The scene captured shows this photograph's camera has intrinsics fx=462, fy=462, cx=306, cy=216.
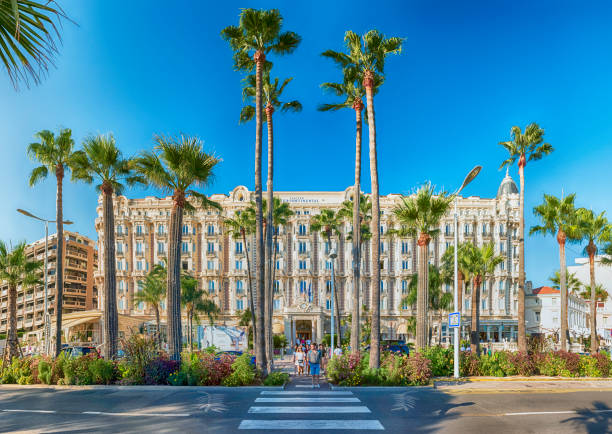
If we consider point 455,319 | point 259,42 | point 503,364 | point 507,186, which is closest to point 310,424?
point 455,319

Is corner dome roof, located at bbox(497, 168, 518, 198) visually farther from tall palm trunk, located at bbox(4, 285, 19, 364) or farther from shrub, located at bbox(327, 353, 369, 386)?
tall palm trunk, located at bbox(4, 285, 19, 364)

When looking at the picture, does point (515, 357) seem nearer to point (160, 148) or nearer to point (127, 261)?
point (160, 148)

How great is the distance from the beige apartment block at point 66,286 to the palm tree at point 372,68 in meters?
68.7

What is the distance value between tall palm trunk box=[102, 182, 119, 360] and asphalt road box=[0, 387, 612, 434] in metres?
2.94

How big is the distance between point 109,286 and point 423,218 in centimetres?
1564

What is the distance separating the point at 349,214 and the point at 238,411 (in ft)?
102

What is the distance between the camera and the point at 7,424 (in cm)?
1154

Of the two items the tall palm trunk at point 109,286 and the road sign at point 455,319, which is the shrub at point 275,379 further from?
the road sign at point 455,319

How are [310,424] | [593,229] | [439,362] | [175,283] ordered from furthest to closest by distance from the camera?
[593,229] < [439,362] < [175,283] < [310,424]

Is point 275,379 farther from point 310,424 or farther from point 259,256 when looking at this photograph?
point 310,424

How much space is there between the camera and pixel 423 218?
2402 centimetres

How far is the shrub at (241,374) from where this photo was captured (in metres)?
17.8

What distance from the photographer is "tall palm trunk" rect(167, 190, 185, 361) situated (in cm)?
1938

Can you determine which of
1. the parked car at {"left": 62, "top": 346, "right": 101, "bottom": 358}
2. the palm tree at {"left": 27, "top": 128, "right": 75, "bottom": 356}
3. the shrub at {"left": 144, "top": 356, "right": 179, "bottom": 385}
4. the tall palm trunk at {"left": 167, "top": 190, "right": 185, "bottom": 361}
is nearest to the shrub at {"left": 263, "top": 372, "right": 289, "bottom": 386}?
the shrub at {"left": 144, "top": 356, "right": 179, "bottom": 385}
